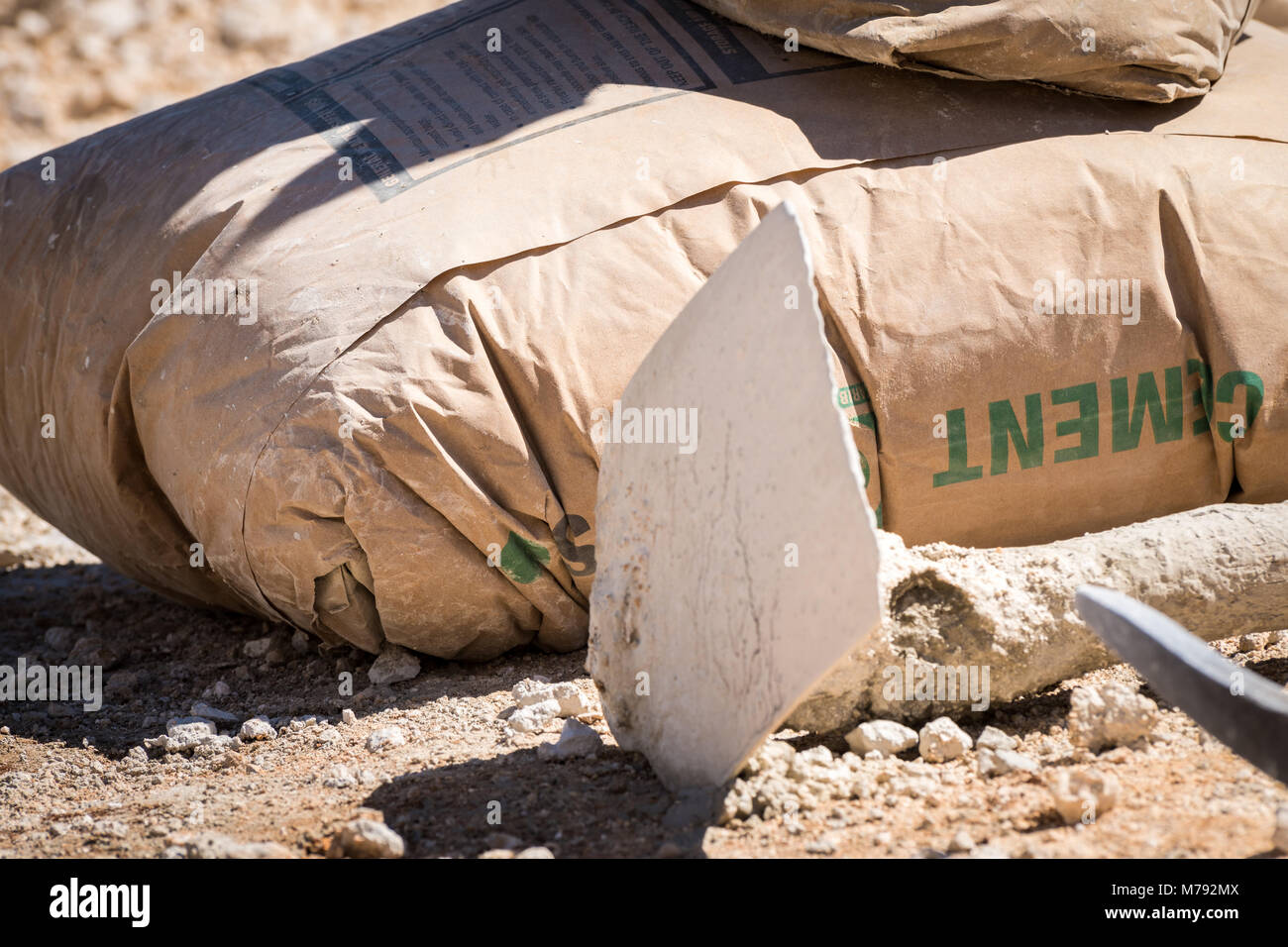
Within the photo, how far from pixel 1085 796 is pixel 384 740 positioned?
3.99 feet

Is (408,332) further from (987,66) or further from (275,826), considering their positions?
(987,66)

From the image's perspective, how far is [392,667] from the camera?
2430 millimetres

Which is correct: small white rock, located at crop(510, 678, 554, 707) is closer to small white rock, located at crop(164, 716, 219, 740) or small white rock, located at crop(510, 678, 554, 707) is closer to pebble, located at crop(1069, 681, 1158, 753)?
small white rock, located at crop(164, 716, 219, 740)

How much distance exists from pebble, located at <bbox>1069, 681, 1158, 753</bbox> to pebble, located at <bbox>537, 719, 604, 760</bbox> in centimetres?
77

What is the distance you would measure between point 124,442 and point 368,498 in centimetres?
68

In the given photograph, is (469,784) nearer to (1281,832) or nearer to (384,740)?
(384,740)

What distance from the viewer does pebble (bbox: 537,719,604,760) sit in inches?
75.4

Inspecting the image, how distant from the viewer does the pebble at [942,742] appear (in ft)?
5.79

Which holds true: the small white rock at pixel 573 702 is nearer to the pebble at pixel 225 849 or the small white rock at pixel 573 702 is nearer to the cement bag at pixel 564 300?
the cement bag at pixel 564 300

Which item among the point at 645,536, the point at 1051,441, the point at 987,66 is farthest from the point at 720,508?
the point at 987,66
